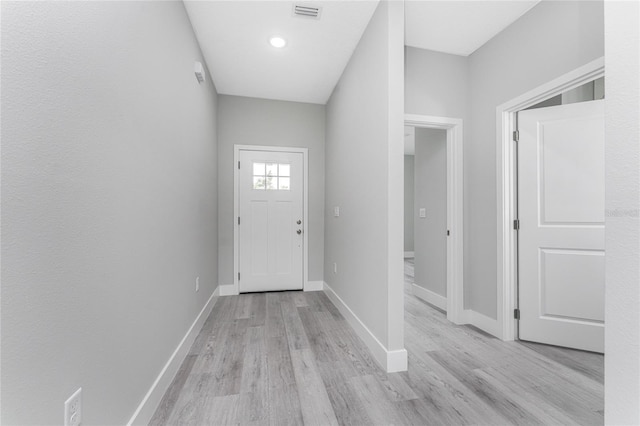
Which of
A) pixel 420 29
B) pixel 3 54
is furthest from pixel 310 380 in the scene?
pixel 420 29

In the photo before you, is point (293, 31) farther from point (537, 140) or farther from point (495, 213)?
point (495, 213)

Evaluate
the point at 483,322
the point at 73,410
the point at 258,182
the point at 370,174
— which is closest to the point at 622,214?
the point at 370,174

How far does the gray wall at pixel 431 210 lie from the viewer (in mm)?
3062

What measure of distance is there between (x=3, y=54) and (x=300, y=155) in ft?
10.6

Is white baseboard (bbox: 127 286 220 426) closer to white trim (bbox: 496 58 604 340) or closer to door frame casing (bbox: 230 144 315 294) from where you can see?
door frame casing (bbox: 230 144 315 294)

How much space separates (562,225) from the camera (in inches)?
85.1

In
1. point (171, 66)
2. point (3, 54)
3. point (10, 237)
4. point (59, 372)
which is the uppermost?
point (171, 66)

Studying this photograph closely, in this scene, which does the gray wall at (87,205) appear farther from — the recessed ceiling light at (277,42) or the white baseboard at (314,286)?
the white baseboard at (314,286)

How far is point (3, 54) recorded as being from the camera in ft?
2.09

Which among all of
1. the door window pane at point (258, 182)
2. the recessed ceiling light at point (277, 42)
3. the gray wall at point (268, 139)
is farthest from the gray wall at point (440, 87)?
the door window pane at point (258, 182)

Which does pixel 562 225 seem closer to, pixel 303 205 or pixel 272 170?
pixel 303 205

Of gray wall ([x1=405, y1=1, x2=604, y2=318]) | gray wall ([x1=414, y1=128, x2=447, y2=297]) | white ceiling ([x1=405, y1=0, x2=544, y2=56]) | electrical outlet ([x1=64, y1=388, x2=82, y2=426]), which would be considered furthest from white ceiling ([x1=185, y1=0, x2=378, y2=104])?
electrical outlet ([x1=64, y1=388, x2=82, y2=426])

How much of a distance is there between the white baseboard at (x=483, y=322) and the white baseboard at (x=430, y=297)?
33 cm

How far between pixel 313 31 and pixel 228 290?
316 cm
